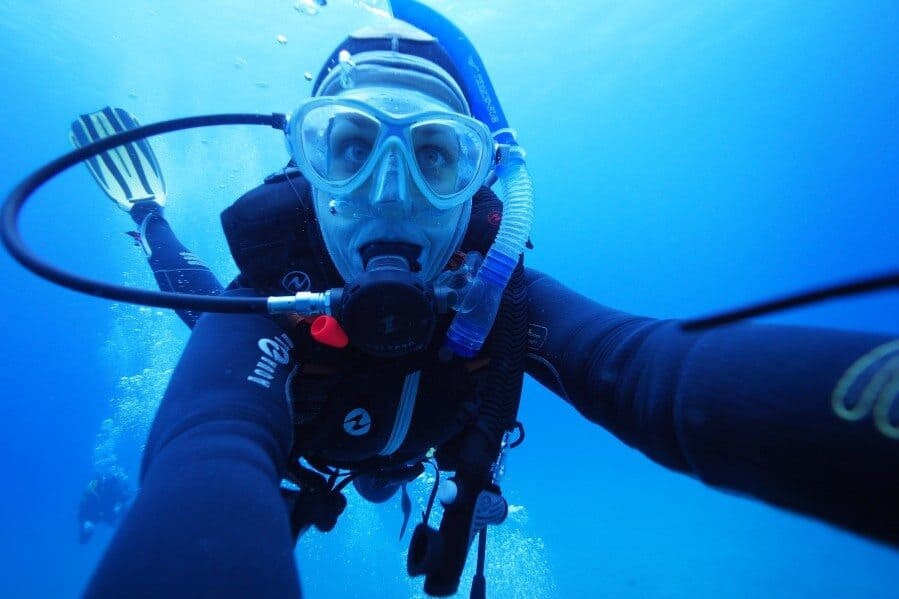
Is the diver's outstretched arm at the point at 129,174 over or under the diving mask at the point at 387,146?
under

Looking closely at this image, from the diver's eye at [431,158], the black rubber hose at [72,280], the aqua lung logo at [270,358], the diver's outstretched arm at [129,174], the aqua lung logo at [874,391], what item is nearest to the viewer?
the aqua lung logo at [874,391]

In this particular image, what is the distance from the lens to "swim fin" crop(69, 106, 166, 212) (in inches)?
250

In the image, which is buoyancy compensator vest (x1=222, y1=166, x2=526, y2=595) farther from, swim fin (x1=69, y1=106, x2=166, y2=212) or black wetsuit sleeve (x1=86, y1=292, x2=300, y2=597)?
swim fin (x1=69, y1=106, x2=166, y2=212)

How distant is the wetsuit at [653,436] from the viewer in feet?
2.85

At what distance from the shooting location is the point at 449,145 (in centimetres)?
233

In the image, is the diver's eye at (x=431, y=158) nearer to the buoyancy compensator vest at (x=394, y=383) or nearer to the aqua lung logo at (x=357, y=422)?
the buoyancy compensator vest at (x=394, y=383)

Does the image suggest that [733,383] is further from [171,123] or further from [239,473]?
[171,123]

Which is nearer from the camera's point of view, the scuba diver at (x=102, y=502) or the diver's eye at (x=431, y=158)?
the diver's eye at (x=431, y=158)

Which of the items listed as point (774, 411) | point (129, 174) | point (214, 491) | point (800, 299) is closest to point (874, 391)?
point (774, 411)

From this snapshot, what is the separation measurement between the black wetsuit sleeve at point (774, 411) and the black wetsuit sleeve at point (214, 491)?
1.09 meters

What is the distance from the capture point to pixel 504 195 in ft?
7.89

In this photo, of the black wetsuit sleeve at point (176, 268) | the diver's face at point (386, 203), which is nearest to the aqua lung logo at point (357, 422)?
the diver's face at point (386, 203)

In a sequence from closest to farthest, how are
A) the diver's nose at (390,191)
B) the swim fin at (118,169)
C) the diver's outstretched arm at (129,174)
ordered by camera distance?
the diver's nose at (390,191), the diver's outstretched arm at (129,174), the swim fin at (118,169)

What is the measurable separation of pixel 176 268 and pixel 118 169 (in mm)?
2999
